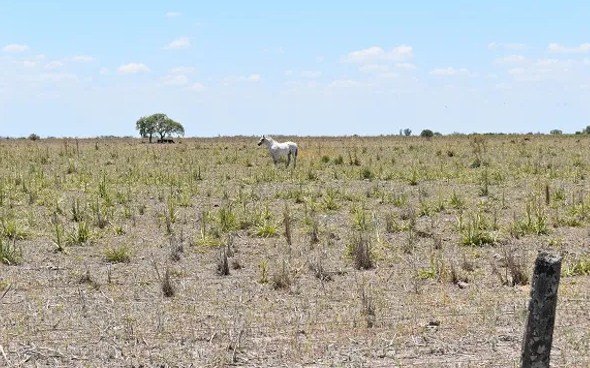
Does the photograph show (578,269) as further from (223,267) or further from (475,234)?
(223,267)

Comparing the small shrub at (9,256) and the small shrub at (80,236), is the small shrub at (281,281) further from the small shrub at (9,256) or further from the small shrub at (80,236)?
the small shrub at (80,236)

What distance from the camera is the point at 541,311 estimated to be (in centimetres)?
448

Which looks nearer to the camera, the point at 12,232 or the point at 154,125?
the point at 12,232

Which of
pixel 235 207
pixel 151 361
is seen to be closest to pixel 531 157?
pixel 235 207

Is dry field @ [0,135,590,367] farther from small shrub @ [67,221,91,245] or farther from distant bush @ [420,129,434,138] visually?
distant bush @ [420,129,434,138]

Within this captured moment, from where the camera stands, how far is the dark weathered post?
14.4 feet

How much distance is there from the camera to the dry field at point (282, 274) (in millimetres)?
6312

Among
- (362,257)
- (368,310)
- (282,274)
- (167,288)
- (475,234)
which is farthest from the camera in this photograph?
(475,234)

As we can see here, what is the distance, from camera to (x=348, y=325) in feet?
22.7

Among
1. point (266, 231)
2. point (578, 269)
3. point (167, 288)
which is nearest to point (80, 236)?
point (266, 231)

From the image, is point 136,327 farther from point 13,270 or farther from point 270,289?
point 13,270

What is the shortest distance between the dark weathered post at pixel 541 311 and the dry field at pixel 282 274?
1.38 metres

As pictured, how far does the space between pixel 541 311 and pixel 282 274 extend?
4368 millimetres

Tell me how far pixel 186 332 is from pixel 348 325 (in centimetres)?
151
